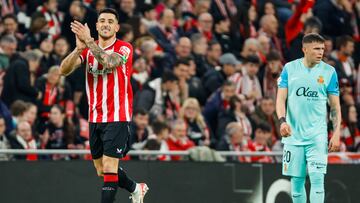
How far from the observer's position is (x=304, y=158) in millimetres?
14672

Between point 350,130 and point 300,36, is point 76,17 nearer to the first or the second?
point 300,36

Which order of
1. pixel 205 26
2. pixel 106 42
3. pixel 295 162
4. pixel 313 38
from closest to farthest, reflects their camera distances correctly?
pixel 106 42 < pixel 313 38 < pixel 295 162 < pixel 205 26

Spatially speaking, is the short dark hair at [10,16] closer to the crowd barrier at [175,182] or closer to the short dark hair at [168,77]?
the short dark hair at [168,77]

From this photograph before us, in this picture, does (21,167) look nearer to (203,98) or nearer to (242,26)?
(203,98)

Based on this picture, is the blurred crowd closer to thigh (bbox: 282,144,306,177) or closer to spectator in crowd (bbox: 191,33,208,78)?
spectator in crowd (bbox: 191,33,208,78)

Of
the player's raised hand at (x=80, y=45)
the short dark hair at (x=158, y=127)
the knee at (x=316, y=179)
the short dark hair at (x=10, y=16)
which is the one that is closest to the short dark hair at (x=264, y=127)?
the short dark hair at (x=158, y=127)

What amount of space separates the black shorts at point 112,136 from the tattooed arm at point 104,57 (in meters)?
0.74

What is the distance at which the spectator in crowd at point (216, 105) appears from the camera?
19344 millimetres

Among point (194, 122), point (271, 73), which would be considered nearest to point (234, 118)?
point (194, 122)

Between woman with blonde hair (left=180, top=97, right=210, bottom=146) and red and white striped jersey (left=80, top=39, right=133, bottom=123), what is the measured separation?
440cm

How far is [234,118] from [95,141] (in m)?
5.14

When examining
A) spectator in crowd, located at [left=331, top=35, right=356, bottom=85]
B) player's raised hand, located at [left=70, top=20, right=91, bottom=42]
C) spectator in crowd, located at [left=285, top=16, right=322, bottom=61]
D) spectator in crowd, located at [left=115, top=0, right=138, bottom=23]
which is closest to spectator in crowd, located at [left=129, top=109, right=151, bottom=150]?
spectator in crowd, located at [left=115, top=0, right=138, bottom=23]

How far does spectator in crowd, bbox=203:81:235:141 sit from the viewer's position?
19344 mm

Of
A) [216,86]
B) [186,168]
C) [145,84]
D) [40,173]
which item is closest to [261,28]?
[216,86]
